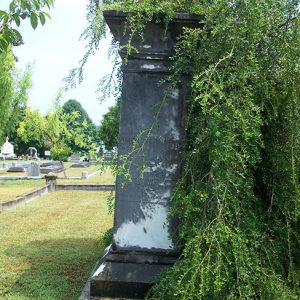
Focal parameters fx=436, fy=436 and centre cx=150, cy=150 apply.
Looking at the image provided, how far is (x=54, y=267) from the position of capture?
18.6ft

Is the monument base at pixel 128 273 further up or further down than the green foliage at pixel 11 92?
further down

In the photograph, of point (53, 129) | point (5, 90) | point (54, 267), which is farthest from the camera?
point (53, 129)

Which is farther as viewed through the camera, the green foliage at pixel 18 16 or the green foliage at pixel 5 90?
the green foliage at pixel 5 90

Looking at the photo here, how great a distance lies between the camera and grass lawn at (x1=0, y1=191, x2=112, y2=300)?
479 centimetres

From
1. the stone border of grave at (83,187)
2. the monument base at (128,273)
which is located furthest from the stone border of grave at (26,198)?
the monument base at (128,273)

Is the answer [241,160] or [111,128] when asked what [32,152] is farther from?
[241,160]

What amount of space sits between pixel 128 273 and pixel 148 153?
107 cm

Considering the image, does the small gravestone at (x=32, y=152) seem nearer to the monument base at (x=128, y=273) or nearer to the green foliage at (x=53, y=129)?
the green foliage at (x=53, y=129)

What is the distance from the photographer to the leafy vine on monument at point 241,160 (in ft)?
9.57

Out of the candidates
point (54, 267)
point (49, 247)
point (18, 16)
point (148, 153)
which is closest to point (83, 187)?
point (49, 247)

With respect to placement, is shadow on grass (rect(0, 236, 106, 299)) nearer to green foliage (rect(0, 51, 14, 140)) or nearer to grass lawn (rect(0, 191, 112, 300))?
grass lawn (rect(0, 191, 112, 300))

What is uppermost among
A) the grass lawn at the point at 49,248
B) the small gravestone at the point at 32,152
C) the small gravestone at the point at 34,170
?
the small gravestone at the point at 32,152

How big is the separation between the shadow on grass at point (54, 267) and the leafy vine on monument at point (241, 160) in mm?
1805

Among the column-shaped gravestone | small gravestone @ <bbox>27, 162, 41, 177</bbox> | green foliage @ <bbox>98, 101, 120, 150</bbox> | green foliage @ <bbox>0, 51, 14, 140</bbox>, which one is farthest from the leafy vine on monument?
small gravestone @ <bbox>27, 162, 41, 177</bbox>
